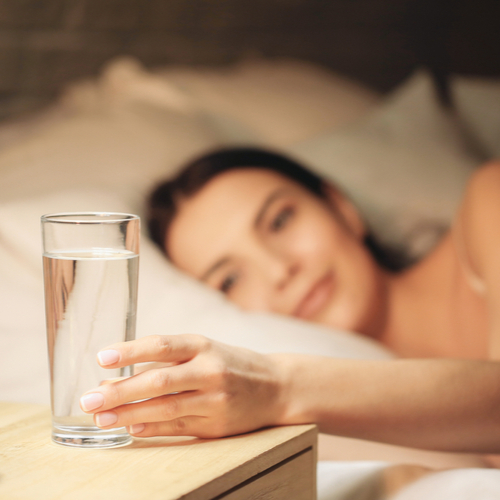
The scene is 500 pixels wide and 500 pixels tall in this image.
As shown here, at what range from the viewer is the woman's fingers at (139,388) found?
50 centimetres

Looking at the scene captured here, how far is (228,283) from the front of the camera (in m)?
1.02

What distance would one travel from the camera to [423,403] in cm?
64

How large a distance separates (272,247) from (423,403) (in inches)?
17.6

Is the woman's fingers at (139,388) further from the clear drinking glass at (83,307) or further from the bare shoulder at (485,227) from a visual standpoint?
the bare shoulder at (485,227)

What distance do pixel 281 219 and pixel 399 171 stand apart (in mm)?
317

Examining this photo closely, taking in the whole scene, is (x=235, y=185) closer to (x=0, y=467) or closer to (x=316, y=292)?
(x=316, y=292)

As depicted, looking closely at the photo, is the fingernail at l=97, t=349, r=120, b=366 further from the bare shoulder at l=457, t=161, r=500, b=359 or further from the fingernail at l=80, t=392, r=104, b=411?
the bare shoulder at l=457, t=161, r=500, b=359

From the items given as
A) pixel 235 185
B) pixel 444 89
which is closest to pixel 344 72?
pixel 444 89

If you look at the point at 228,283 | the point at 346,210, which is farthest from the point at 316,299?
the point at 346,210

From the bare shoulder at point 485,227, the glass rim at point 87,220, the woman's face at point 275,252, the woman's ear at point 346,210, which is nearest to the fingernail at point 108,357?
the glass rim at point 87,220

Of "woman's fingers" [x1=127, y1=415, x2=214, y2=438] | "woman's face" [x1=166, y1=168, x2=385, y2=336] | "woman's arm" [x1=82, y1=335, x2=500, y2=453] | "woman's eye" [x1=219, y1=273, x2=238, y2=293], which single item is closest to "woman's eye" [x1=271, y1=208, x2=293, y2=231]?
"woman's face" [x1=166, y1=168, x2=385, y2=336]

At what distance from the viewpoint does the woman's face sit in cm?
101

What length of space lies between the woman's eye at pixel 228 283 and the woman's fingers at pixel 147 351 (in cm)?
48

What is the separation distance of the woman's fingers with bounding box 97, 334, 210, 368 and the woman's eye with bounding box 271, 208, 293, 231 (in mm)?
558
